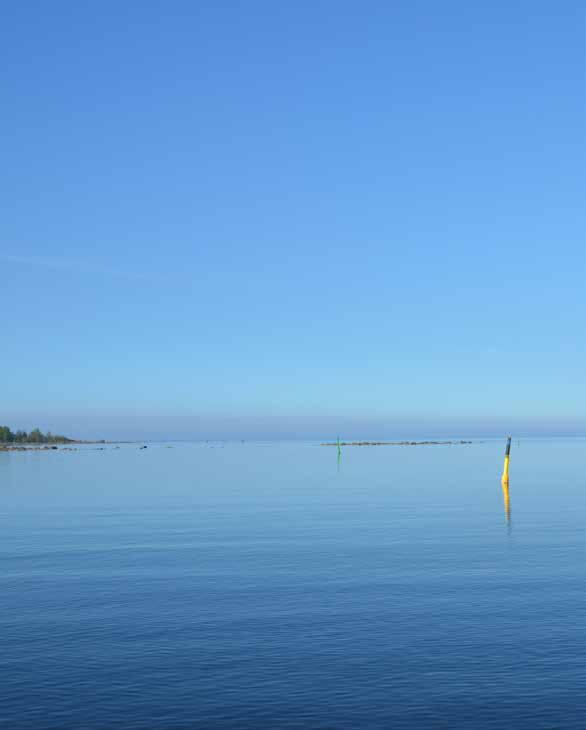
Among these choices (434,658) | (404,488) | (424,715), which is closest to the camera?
(424,715)

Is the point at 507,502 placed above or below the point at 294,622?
above

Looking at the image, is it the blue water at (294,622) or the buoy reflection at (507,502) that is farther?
the buoy reflection at (507,502)

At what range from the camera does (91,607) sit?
30.5 meters

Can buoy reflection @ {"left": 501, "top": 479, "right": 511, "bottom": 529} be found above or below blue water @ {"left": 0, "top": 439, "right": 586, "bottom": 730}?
above

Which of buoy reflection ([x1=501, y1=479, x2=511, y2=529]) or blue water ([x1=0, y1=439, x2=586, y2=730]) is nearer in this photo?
blue water ([x1=0, y1=439, x2=586, y2=730])

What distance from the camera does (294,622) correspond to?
27922mm

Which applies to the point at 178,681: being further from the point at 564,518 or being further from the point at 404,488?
the point at 404,488

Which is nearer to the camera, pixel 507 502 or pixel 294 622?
pixel 294 622

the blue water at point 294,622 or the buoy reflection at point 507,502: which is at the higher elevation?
the buoy reflection at point 507,502

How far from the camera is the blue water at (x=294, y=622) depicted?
19781mm

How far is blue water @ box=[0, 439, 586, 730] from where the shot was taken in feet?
64.9

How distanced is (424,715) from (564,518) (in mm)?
43332

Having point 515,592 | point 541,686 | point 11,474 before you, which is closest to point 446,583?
point 515,592

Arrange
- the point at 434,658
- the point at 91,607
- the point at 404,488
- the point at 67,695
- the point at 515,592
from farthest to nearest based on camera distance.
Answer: the point at 404,488
the point at 515,592
the point at 91,607
the point at 434,658
the point at 67,695
